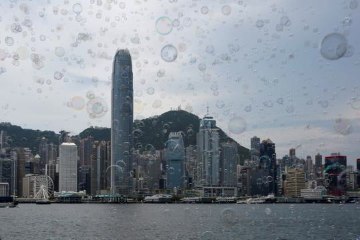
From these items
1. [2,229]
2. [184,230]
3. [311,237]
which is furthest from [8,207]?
[311,237]

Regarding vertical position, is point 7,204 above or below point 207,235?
below

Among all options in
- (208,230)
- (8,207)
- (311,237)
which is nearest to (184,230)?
(208,230)

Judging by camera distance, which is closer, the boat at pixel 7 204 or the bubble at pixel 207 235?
the bubble at pixel 207 235

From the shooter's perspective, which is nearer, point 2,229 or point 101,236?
point 101,236

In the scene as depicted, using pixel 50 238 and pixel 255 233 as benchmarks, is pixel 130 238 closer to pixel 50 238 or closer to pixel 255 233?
pixel 50 238

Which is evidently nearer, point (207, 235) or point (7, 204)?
point (207, 235)

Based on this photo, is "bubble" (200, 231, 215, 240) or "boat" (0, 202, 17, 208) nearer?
"bubble" (200, 231, 215, 240)

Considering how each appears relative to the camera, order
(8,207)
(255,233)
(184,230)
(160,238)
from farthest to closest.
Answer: (8,207), (184,230), (255,233), (160,238)

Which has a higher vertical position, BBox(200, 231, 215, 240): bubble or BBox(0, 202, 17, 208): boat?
BBox(200, 231, 215, 240): bubble

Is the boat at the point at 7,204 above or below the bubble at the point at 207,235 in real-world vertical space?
below

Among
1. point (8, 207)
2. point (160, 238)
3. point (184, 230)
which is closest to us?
point (160, 238)
